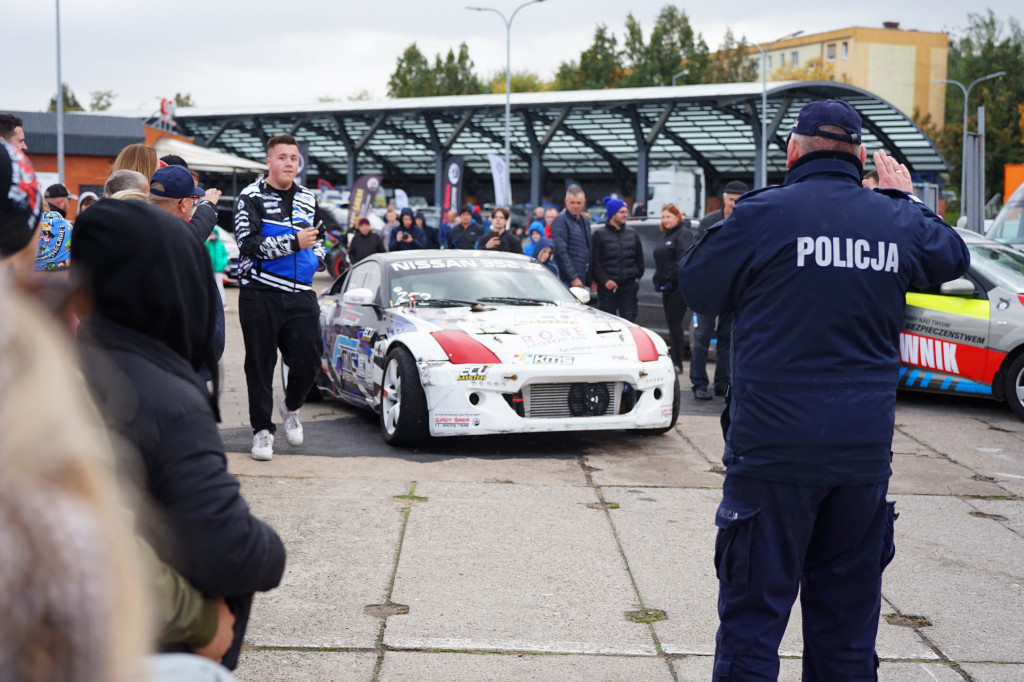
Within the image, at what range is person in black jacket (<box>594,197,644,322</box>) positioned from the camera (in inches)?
461

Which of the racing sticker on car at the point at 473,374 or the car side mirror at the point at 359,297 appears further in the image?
the car side mirror at the point at 359,297

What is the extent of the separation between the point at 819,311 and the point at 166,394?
5.97 ft

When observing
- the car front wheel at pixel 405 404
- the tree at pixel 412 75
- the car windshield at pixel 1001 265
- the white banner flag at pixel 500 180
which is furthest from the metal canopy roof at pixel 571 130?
the car front wheel at pixel 405 404

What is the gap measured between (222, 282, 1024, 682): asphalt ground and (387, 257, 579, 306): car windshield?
1.13 meters

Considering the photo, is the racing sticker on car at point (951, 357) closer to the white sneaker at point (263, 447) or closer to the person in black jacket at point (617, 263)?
the person in black jacket at point (617, 263)

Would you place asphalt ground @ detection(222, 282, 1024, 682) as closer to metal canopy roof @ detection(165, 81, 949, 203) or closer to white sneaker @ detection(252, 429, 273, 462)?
white sneaker @ detection(252, 429, 273, 462)

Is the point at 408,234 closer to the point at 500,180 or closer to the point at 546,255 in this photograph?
the point at 546,255

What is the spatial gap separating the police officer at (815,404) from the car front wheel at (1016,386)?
6832mm

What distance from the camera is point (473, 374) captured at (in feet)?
23.8

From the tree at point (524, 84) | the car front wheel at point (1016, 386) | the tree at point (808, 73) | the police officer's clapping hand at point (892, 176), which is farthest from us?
the tree at point (524, 84)

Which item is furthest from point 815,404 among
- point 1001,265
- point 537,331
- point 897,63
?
point 897,63

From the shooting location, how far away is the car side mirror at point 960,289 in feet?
31.0

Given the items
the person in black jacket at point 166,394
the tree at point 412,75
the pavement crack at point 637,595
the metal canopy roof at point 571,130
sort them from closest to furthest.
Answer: the person in black jacket at point 166,394, the pavement crack at point 637,595, the metal canopy roof at point 571,130, the tree at point 412,75

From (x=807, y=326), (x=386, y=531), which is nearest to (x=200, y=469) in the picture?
(x=807, y=326)
